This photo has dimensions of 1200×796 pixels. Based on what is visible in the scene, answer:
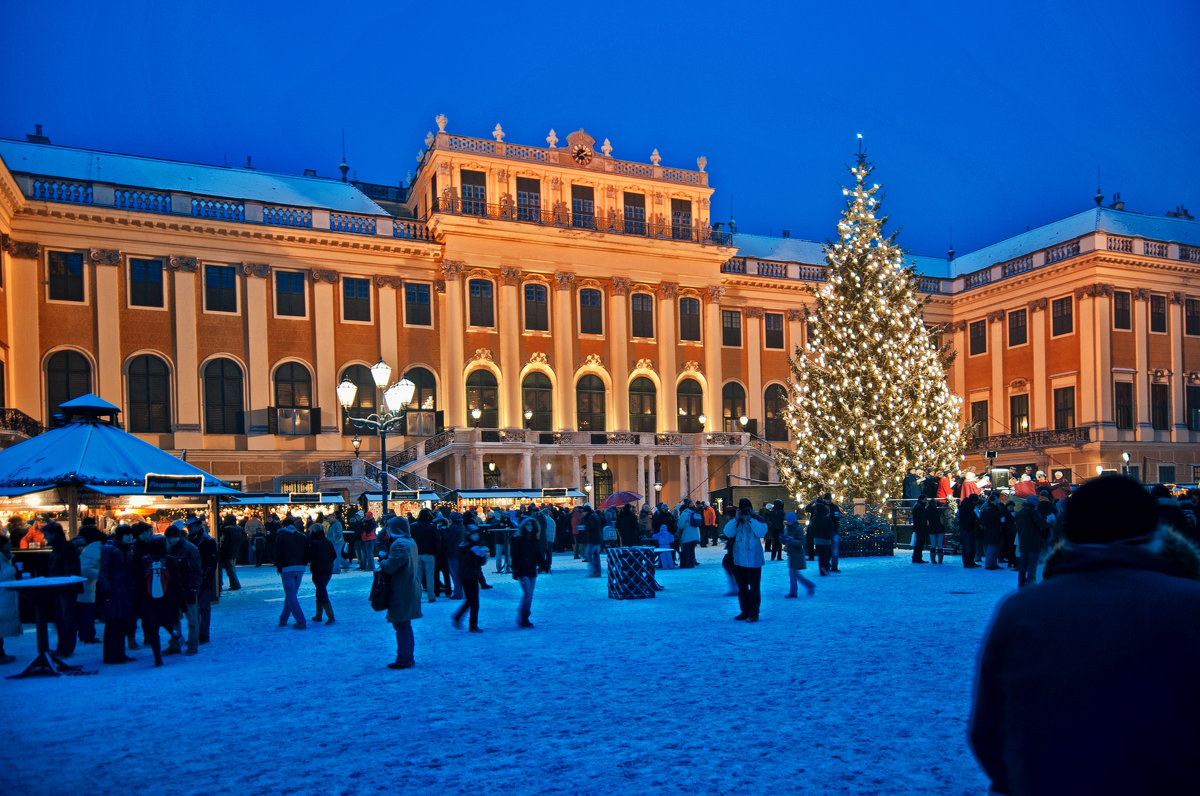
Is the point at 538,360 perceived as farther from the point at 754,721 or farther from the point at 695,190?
the point at 754,721

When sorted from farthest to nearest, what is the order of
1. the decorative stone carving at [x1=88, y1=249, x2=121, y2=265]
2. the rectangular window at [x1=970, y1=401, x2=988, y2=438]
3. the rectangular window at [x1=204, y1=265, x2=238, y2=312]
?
the rectangular window at [x1=970, y1=401, x2=988, y2=438], the rectangular window at [x1=204, y1=265, x2=238, y2=312], the decorative stone carving at [x1=88, y1=249, x2=121, y2=265]

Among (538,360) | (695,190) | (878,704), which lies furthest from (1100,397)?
(878,704)

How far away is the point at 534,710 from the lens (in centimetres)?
750

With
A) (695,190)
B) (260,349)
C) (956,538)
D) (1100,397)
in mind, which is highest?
(695,190)

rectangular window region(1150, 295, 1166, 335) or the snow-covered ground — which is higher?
rectangular window region(1150, 295, 1166, 335)

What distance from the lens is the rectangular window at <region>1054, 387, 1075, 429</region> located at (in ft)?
146

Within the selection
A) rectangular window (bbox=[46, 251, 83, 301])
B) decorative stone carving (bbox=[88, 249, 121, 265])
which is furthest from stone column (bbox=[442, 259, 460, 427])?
rectangular window (bbox=[46, 251, 83, 301])

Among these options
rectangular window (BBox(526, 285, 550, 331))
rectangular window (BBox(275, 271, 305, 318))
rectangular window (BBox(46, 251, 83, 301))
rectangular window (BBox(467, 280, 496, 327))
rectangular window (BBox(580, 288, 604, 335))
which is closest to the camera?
rectangular window (BBox(46, 251, 83, 301))

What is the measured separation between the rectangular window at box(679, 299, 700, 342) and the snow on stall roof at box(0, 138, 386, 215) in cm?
1500

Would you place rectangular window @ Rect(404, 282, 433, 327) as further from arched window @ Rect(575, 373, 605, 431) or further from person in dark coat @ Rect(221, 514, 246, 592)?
person in dark coat @ Rect(221, 514, 246, 592)

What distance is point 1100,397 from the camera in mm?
42781

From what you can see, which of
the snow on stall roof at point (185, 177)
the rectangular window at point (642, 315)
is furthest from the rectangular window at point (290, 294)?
the rectangular window at point (642, 315)

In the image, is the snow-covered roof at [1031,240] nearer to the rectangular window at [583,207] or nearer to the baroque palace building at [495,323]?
the baroque palace building at [495,323]

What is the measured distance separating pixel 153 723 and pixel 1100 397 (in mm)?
43941
